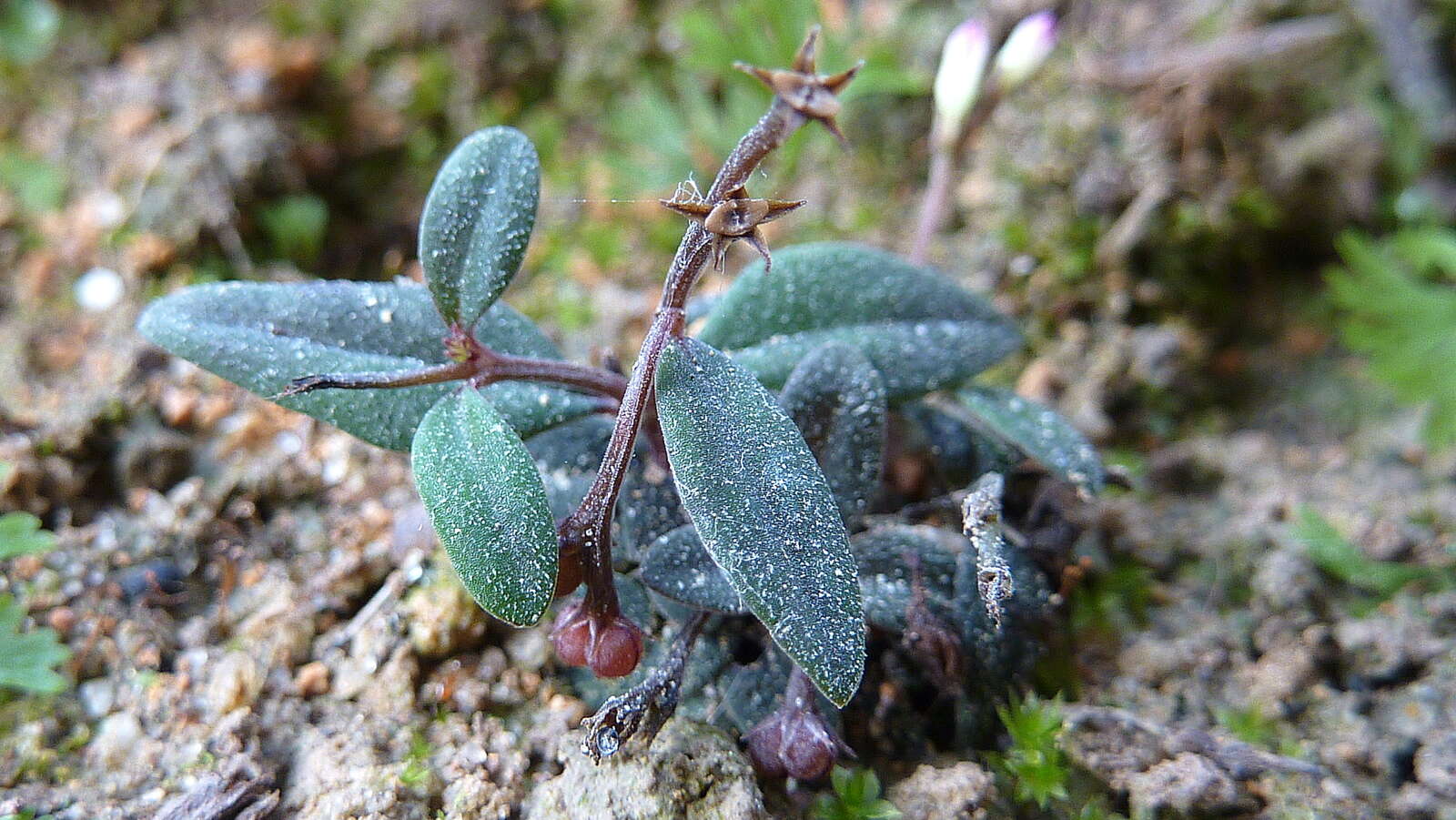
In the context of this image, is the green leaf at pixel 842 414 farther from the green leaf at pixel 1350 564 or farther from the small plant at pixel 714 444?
the green leaf at pixel 1350 564

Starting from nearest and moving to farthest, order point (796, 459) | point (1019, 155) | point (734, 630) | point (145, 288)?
point (796, 459) < point (734, 630) < point (145, 288) < point (1019, 155)

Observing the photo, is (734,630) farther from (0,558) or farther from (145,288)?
(145,288)

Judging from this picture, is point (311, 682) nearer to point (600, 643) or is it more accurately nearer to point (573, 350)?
point (600, 643)

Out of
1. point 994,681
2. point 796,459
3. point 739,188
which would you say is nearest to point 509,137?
point 739,188

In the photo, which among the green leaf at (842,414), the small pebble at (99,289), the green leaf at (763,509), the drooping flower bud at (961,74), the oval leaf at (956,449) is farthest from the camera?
the small pebble at (99,289)

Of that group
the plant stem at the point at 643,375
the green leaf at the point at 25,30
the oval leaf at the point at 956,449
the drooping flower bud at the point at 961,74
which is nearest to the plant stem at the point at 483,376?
the plant stem at the point at 643,375
